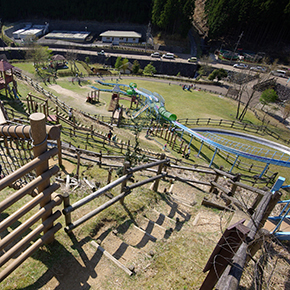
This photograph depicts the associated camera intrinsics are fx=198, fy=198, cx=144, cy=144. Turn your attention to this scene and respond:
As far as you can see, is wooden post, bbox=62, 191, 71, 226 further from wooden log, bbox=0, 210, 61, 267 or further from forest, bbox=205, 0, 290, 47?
forest, bbox=205, 0, 290, 47

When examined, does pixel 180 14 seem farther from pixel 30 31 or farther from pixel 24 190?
pixel 24 190

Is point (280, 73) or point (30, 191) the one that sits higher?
point (30, 191)

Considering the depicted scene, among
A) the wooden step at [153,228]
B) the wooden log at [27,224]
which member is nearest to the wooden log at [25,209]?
the wooden log at [27,224]

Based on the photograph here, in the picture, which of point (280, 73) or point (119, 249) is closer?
point (119, 249)

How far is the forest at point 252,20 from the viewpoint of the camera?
51.5m

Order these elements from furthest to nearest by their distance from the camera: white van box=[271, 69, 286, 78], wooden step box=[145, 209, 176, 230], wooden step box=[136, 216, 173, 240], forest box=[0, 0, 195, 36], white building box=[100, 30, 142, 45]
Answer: forest box=[0, 0, 195, 36] < white building box=[100, 30, 142, 45] < white van box=[271, 69, 286, 78] < wooden step box=[145, 209, 176, 230] < wooden step box=[136, 216, 173, 240]

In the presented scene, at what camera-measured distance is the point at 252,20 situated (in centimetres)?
5484

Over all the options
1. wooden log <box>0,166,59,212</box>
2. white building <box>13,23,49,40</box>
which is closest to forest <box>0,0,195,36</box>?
white building <box>13,23,49,40</box>

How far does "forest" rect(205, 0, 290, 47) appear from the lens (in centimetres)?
5147

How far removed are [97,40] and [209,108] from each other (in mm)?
49420

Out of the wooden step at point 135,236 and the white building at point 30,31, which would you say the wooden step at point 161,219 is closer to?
the wooden step at point 135,236

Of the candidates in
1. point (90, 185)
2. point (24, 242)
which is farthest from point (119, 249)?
point (90, 185)

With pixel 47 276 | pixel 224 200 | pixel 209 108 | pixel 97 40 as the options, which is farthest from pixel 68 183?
pixel 97 40

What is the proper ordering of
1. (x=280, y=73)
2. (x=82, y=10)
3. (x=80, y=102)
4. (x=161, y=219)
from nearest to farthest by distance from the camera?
1. (x=161, y=219)
2. (x=80, y=102)
3. (x=280, y=73)
4. (x=82, y=10)
